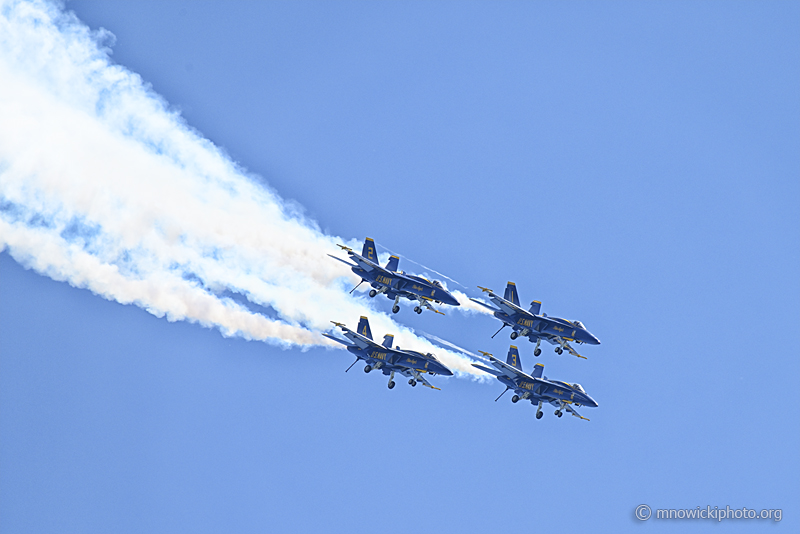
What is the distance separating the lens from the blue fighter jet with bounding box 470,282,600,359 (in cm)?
6303

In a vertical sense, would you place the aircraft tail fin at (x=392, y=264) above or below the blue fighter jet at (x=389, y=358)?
above

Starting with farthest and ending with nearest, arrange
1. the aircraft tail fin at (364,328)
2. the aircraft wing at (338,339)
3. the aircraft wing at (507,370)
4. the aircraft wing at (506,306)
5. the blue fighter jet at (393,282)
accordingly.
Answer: the aircraft wing at (506,306) < the aircraft wing at (507,370) < the blue fighter jet at (393,282) < the aircraft tail fin at (364,328) < the aircraft wing at (338,339)

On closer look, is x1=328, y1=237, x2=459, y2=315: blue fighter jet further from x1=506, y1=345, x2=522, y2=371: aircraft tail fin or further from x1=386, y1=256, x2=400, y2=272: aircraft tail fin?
x1=506, y1=345, x2=522, y2=371: aircraft tail fin

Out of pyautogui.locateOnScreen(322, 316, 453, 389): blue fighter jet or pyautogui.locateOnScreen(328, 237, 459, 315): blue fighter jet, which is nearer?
pyautogui.locateOnScreen(322, 316, 453, 389): blue fighter jet

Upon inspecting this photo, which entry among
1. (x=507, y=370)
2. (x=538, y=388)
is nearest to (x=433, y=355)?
(x=507, y=370)

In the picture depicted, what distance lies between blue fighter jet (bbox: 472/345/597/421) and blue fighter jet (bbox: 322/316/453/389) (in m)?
3.53

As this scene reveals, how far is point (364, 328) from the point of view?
59.5m

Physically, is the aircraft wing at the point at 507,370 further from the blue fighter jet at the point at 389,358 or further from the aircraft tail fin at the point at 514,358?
the blue fighter jet at the point at 389,358

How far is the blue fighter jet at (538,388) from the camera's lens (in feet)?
204

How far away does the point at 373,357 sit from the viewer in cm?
5894

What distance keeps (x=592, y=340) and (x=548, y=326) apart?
9.15ft

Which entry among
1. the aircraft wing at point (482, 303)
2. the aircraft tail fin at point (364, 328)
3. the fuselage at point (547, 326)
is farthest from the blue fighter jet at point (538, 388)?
the aircraft tail fin at point (364, 328)

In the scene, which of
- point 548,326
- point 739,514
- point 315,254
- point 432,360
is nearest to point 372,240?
point 315,254

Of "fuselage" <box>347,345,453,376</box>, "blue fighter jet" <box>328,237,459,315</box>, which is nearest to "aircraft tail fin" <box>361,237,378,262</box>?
"blue fighter jet" <box>328,237,459,315</box>
